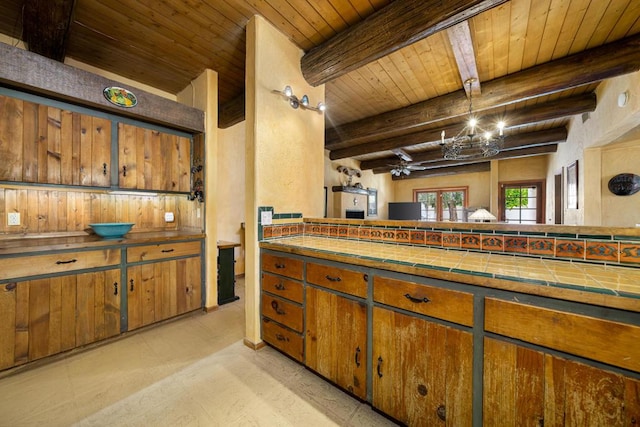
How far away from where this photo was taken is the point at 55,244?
5.83 feet

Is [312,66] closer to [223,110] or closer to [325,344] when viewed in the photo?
[223,110]

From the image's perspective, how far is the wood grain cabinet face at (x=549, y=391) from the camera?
2.43 ft

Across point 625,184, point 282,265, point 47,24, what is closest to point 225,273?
point 282,265

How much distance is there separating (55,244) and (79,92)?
127 cm

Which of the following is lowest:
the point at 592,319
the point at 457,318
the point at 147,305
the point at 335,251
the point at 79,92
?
the point at 147,305

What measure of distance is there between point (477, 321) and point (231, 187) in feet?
12.3

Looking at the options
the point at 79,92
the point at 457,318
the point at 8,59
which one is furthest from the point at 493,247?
the point at 8,59

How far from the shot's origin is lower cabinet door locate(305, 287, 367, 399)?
1324 millimetres

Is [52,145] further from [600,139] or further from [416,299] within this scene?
[600,139]

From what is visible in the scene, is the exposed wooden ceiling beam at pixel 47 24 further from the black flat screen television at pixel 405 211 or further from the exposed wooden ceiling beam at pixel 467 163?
the exposed wooden ceiling beam at pixel 467 163

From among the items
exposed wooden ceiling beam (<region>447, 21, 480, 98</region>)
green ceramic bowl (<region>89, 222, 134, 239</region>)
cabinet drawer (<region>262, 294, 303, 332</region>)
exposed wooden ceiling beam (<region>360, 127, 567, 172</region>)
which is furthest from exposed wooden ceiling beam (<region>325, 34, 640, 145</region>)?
green ceramic bowl (<region>89, 222, 134, 239</region>)

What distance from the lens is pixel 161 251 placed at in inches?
89.6

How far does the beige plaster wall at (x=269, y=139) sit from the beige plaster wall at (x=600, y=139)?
3052mm

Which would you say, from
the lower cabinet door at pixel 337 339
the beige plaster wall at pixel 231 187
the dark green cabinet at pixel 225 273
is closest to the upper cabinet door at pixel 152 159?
the dark green cabinet at pixel 225 273
